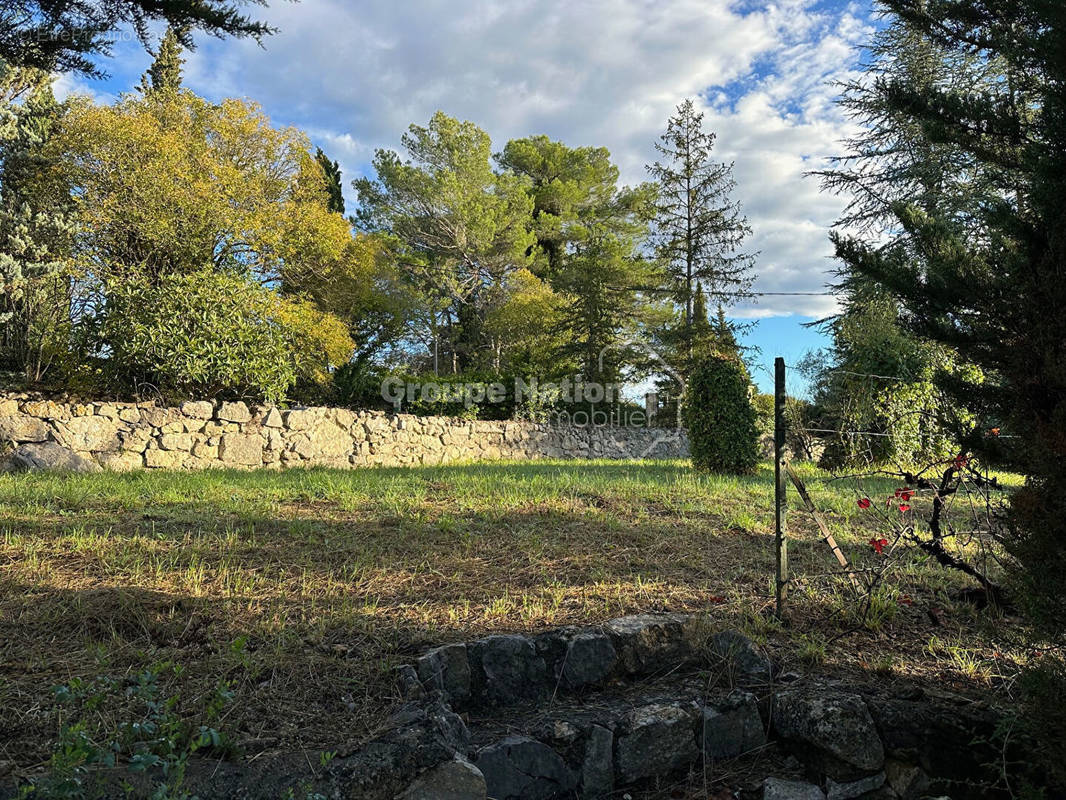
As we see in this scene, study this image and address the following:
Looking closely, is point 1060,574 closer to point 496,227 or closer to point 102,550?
point 102,550

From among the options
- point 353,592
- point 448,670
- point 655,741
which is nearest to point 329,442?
point 353,592

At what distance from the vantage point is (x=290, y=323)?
36.9 feet

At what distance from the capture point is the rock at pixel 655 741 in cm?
230

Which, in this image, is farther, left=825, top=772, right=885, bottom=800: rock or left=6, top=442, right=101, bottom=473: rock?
left=6, top=442, right=101, bottom=473: rock

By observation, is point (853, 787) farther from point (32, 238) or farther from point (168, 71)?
point (168, 71)

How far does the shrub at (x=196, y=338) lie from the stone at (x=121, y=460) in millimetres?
1325

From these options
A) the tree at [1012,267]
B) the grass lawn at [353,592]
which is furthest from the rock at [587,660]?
the tree at [1012,267]

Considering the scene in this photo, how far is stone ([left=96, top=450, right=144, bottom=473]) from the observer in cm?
804

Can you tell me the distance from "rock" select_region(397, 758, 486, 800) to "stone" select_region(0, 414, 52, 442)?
832cm

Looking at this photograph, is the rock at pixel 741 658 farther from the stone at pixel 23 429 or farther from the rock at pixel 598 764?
the stone at pixel 23 429

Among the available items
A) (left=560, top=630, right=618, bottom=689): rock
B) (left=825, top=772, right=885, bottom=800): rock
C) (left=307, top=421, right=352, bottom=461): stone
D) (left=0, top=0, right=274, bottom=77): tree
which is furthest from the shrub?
(left=825, top=772, right=885, bottom=800): rock

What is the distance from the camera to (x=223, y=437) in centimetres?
900

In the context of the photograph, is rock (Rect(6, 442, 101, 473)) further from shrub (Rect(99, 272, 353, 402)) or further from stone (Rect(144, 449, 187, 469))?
shrub (Rect(99, 272, 353, 402))

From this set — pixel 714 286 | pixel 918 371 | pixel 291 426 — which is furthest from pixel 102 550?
pixel 714 286
